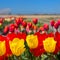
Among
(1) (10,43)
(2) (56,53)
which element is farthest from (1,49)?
(2) (56,53)

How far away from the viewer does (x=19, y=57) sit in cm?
254

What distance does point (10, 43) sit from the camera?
2.56 metres

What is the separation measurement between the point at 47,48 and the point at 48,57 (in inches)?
7.4

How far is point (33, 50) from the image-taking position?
8.58 feet

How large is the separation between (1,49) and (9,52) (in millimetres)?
98

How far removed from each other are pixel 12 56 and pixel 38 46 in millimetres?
226

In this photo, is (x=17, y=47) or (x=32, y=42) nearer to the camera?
(x=17, y=47)

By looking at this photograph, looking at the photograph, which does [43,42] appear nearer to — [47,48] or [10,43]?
[47,48]

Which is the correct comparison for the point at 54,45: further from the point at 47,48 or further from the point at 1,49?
the point at 1,49

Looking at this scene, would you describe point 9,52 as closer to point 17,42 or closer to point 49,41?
point 17,42

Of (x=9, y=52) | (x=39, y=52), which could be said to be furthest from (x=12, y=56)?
(x=39, y=52)

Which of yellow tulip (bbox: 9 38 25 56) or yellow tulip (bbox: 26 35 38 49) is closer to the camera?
yellow tulip (bbox: 9 38 25 56)

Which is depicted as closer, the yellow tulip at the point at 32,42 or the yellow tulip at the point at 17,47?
the yellow tulip at the point at 17,47

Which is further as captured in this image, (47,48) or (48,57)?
(48,57)
